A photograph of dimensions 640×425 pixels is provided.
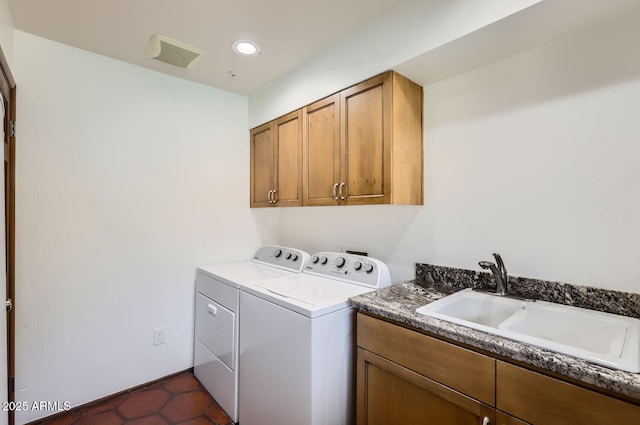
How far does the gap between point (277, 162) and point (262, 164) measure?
25 centimetres

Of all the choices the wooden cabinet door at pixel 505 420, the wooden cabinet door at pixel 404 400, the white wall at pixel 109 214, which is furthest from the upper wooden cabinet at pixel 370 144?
the white wall at pixel 109 214

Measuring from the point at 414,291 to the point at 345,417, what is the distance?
70 centimetres

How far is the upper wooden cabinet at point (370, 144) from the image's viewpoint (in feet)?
5.07

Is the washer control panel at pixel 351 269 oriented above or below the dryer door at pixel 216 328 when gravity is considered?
above

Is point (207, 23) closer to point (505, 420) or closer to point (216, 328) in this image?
point (216, 328)

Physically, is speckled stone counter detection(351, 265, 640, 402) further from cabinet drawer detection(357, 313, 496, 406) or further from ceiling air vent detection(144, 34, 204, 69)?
ceiling air vent detection(144, 34, 204, 69)

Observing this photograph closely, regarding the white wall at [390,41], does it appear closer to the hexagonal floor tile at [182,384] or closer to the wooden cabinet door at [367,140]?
the wooden cabinet door at [367,140]

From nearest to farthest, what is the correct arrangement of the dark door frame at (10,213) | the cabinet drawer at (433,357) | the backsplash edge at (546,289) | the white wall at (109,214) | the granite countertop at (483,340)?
the granite countertop at (483,340), the cabinet drawer at (433,357), the backsplash edge at (546,289), the dark door frame at (10,213), the white wall at (109,214)

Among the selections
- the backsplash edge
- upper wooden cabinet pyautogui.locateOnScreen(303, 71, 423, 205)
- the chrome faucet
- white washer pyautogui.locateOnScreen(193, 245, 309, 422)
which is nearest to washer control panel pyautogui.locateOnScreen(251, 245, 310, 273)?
white washer pyautogui.locateOnScreen(193, 245, 309, 422)

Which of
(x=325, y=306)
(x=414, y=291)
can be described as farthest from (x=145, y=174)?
(x=414, y=291)

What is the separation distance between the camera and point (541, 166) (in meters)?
1.35

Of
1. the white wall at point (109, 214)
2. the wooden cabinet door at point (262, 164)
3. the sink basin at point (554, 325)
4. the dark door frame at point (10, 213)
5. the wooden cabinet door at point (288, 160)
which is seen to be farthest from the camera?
the wooden cabinet door at point (262, 164)

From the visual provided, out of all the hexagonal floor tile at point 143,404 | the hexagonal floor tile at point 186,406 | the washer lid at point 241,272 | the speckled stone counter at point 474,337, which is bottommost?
the hexagonal floor tile at point 186,406

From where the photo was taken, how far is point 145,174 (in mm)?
2160
